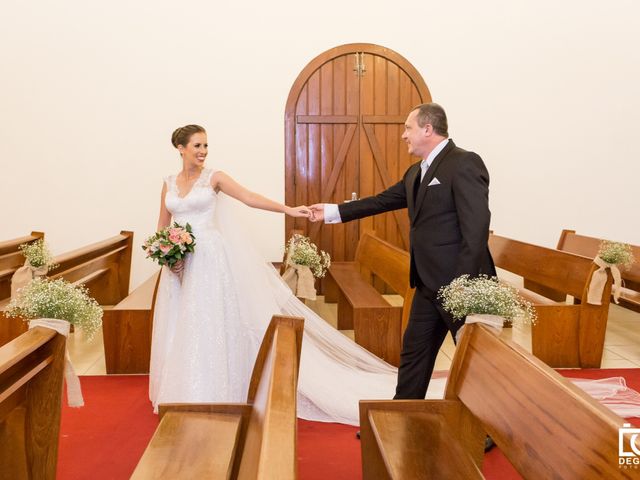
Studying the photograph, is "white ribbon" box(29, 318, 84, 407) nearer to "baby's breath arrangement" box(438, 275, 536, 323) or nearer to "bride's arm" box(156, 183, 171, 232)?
"baby's breath arrangement" box(438, 275, 536, 323)

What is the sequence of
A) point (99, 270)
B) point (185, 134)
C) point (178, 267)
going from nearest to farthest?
point (178, 267) < point (185, 134) < point (99, 270)

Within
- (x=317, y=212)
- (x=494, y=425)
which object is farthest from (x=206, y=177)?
(x=494, y=425)

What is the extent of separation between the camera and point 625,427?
4.74 ft

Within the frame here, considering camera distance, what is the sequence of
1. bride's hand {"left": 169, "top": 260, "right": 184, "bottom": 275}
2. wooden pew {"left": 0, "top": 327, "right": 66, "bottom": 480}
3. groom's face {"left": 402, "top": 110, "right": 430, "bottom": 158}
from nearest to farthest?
wooden pew {"left": 0, "top": 327, "right": 66, "bottom": 480}
groom's face {"left": 402, "top": 110, "right": 430, "bottom": 158}
bride's hand {"left": 169, "top": 260, "right": 184, "bottom": 275}

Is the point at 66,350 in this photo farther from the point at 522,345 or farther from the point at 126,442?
the point at 522,345

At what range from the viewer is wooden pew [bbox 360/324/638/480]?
1.55 meters

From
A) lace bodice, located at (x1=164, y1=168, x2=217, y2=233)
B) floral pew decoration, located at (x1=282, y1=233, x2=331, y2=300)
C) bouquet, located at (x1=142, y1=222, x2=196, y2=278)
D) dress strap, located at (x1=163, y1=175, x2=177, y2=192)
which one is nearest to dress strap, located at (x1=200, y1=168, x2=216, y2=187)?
lace bodice, located at (x1=164, y1=168, x2=217, y2=233)

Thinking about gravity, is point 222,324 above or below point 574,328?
above

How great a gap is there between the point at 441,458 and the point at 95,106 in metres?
6.25

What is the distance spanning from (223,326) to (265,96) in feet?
13.7

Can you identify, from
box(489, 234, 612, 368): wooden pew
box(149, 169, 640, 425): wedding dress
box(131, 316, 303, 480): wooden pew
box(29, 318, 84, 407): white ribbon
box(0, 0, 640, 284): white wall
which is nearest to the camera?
box(131, 316, 303, 480): wooden pew

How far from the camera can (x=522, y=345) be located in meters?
5.39

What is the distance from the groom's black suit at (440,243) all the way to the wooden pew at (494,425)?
24.3 inches

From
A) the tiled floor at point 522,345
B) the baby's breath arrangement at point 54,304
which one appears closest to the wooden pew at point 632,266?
the tiled floor at point 522,345
